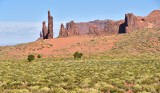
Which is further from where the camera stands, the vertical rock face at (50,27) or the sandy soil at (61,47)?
the vertical rock face at (50,27)

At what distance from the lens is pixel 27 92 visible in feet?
52.6

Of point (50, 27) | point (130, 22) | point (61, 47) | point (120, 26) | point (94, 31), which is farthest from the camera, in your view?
point (94, 31)

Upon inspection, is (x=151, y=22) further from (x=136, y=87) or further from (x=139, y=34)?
(x=136, y=87)

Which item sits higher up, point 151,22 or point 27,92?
point 151,22

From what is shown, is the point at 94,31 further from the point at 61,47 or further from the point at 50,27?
the point at 61,47

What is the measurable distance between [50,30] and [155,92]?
101 m

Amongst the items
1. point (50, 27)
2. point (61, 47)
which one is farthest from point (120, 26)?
point (61, 47)

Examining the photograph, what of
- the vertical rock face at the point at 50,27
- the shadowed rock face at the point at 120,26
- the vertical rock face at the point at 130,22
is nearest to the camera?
the vertical rock face at the point at 50,27

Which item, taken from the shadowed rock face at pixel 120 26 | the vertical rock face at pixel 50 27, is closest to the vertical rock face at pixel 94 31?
the shadowed rock face at pixel 120 26

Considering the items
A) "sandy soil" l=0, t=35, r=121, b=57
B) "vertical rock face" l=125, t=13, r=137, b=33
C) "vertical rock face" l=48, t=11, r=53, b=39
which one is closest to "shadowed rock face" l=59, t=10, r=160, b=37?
"vertical rock face" l=125, t=13, r=137, b=33

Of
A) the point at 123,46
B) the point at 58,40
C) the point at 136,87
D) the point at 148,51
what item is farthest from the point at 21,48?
the point at 136,87

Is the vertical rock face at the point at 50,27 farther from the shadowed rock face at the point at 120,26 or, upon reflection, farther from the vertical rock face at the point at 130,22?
the vertical rock face at the point at 130,22

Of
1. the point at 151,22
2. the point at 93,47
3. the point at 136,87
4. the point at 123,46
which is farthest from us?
the point at 151,22

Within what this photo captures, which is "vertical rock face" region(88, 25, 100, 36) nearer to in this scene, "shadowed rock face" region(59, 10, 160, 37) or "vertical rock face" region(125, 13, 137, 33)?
"shadowed rock face" region(59, 10, 160, 37)
